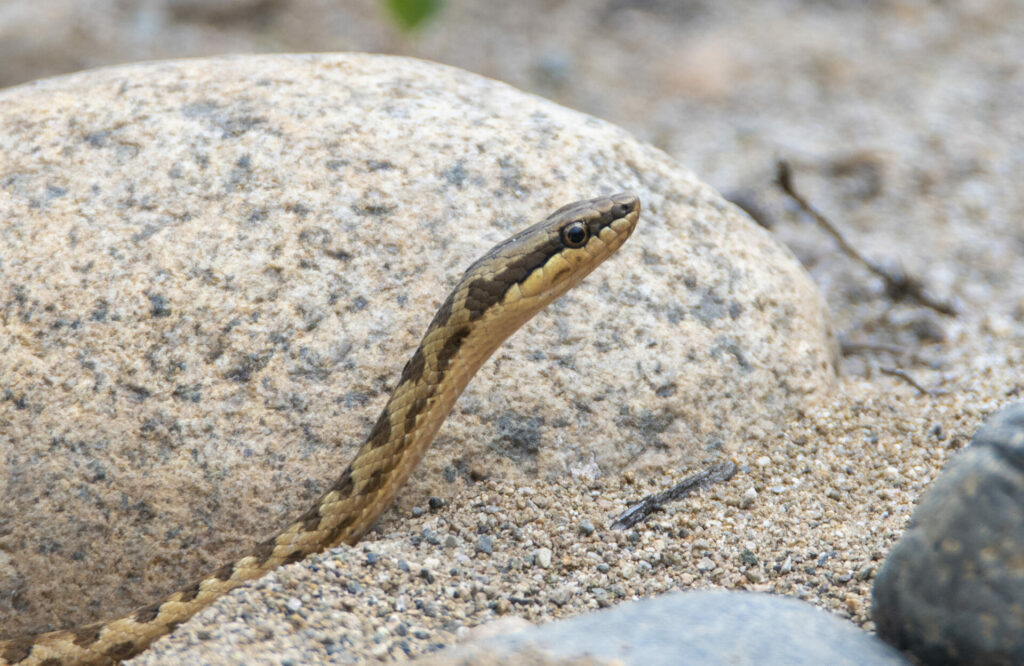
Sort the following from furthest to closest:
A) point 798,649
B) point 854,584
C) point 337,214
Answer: point 337,214
point 854,584
point 798,649

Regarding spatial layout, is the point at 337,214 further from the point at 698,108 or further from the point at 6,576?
the point at 698,108

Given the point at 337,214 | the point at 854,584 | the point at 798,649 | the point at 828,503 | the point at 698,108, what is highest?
the point at 698,108

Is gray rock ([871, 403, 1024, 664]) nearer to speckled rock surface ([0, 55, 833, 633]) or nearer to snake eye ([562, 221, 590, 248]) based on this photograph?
speckled rock surface ([0, 55, 833, 633])

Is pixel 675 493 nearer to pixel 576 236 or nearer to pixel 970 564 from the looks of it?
pixel 576 236

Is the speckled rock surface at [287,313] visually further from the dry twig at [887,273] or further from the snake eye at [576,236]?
the dry twig at [887,273]

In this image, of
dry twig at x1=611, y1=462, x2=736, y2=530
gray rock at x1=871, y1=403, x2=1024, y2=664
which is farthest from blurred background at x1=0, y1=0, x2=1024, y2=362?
gray rock at x1=871, y1=403, x2=1024, y2=664

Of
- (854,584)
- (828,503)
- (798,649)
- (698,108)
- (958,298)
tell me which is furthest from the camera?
(698,108)

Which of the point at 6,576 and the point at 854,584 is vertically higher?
the point at 854,584

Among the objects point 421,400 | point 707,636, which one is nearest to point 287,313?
point 421,400

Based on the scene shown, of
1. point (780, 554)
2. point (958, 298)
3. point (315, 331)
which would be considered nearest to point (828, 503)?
point (780, 554)
